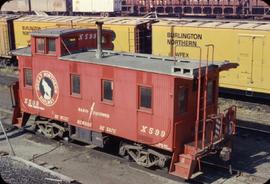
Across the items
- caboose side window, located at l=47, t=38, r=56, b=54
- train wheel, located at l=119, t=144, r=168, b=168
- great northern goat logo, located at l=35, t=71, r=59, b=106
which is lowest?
train wheel, located at l=119, t=144, r=168, b=168

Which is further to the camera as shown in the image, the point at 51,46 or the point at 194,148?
the point at 51,46

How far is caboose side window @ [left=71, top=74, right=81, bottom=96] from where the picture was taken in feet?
46.6

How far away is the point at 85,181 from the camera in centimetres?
1220

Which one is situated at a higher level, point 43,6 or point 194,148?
point 43,6

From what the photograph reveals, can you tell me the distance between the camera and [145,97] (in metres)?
12.4

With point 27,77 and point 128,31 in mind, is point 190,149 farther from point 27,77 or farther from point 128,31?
point 128,31

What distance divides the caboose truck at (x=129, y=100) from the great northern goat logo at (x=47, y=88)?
0.12 ft

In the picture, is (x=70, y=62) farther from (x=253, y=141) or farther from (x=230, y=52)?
(x=230, y=52)

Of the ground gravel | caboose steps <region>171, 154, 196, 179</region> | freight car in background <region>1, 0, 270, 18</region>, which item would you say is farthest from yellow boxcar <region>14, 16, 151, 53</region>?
freight car in background <region>1, 0, 270, 18</region>

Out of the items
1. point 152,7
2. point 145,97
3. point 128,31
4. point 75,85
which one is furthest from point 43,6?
point 145,97

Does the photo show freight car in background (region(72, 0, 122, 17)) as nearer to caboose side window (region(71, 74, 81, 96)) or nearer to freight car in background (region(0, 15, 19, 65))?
freight car in background (region(0, 15, 19, 65))

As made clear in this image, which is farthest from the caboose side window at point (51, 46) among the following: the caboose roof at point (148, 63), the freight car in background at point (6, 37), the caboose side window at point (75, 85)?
the freight car in background at point (6, 37)

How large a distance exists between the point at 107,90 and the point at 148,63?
1673 mm

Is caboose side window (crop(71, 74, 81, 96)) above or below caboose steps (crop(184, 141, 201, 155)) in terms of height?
above
